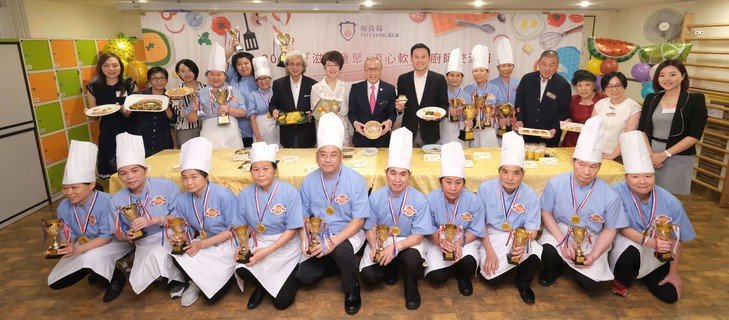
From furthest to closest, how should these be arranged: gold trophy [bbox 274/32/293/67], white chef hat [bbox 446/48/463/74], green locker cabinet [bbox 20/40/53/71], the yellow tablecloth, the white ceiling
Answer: the white ceiling < gold trophy [bbox 274/32/293/67] < green locker cabinet [bbox 20/40/53/71] < white chef hat [bbox 446/48/463/74] < the yellow tablecloth

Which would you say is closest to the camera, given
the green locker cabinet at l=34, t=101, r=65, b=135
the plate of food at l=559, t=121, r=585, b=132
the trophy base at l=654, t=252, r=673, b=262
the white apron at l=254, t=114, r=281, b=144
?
the trophy base at l=654, t=252, r=673, b=262

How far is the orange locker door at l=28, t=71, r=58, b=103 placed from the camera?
16.9 feet

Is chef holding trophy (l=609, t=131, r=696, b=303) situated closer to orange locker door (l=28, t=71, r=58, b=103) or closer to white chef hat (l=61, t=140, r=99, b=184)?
white chef hat (l=61, t=140, r=99, b=184)

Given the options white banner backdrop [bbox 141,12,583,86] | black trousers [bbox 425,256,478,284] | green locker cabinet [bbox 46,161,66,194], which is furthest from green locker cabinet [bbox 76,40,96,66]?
black trousers [bbox 425,256,478,284]

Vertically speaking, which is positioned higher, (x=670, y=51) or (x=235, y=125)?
(x=670, y=51)

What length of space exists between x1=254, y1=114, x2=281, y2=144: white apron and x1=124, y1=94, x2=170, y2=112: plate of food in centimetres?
98

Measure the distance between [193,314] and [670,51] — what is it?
5668 millimetres

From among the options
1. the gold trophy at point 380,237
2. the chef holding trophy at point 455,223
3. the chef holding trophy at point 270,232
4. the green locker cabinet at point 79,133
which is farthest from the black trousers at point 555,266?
the green locker cabinet at point 79,133

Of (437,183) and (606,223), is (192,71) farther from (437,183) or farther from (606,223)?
(606,223)

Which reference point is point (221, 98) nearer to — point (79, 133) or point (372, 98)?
point (372, 98)

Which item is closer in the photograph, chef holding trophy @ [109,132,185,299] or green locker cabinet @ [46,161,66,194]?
chef holding trophy @ [109,132,185,299]

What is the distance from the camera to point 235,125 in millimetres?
4621

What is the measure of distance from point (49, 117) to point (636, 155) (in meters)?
6.38

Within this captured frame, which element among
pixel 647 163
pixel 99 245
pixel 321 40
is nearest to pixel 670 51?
pixel 647 163
